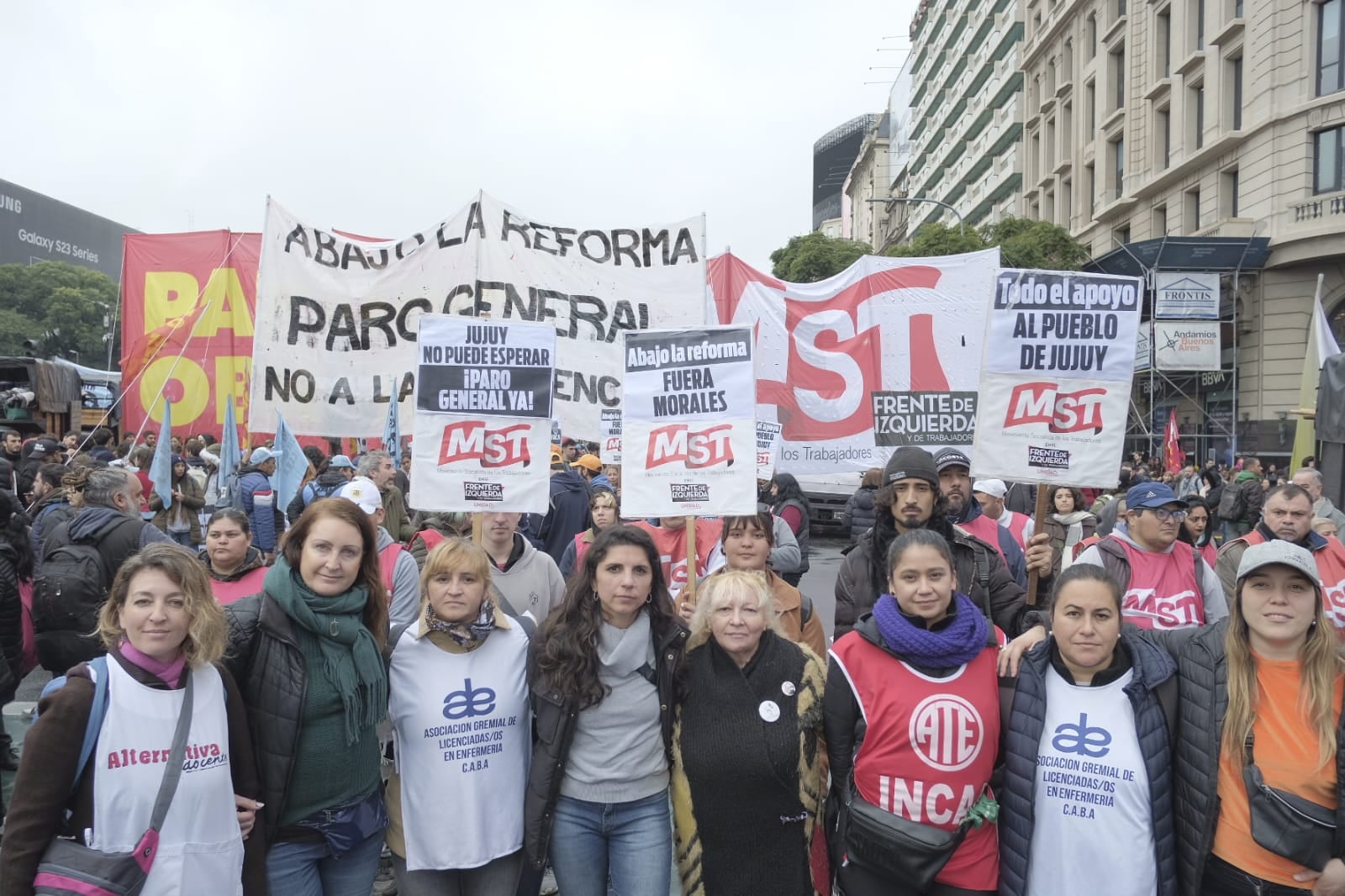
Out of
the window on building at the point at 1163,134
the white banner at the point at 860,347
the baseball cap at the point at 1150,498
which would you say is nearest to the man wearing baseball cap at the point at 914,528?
the baseball cap at the point at 1150,498

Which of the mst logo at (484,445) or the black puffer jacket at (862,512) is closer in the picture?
the mst logo at (484,445)

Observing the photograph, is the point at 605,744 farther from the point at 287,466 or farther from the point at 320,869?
the point at 287,466

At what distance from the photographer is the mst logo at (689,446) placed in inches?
195

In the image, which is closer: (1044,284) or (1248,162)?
(1044,284)

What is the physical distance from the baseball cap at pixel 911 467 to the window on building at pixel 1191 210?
29935 mm

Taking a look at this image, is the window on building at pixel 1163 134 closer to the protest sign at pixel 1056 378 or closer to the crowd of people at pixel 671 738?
the protest sign at pixel 1056 378

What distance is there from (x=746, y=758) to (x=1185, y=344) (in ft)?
86.9

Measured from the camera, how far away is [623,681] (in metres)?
3.24

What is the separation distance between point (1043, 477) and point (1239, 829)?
1930mm

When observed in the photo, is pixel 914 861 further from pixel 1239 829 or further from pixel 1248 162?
pixel 1248 162

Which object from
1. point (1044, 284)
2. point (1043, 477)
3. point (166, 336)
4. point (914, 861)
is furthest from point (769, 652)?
point (166, 336)

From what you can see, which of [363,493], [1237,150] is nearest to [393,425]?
[363,493]

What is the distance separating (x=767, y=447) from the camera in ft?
25.8

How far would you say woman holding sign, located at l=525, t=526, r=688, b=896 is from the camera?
315 cm
